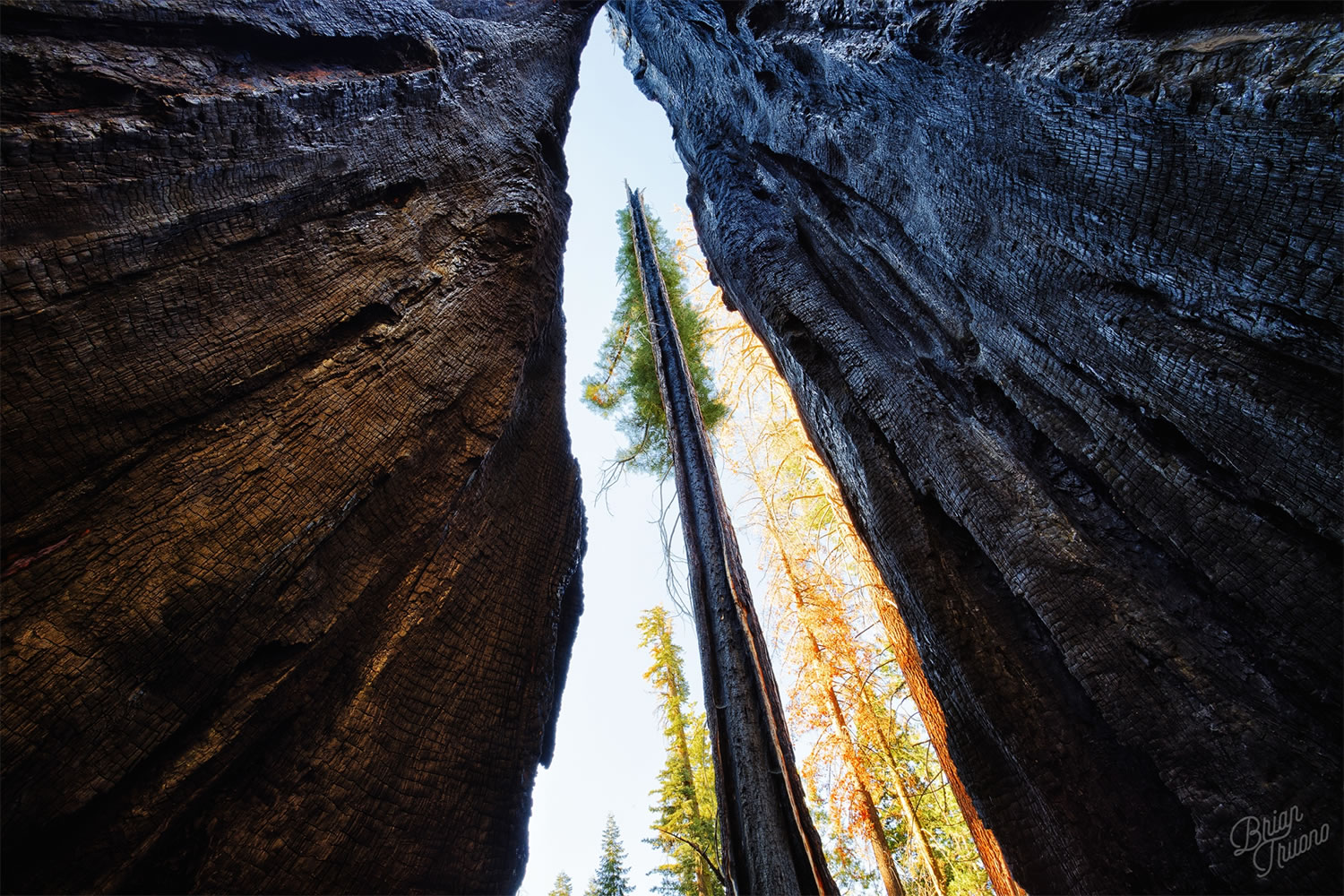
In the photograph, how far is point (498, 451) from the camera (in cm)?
303

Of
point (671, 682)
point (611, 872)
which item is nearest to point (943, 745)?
point (671, 682)

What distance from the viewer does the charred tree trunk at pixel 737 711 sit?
3.09 m

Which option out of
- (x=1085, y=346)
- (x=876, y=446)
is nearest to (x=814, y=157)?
(x=876, y=446)

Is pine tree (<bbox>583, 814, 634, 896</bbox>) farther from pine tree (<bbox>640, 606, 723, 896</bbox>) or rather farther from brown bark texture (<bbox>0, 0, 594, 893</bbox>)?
brown bark texture (<bbox>0, 0, 594, 893</bbox>)

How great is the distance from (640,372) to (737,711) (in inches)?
190

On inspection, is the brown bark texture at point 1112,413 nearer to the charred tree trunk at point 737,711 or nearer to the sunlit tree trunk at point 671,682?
the charred tree trunk at point 737,711

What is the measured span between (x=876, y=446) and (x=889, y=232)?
1536mm

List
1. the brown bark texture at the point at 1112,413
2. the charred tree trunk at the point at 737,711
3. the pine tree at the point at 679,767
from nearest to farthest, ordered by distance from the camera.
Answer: the brown bark texture at the point at 1112,413
the charred tree trunk at the point at 737,711
the pine tree at the point at 679,767

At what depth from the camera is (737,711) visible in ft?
12.3
